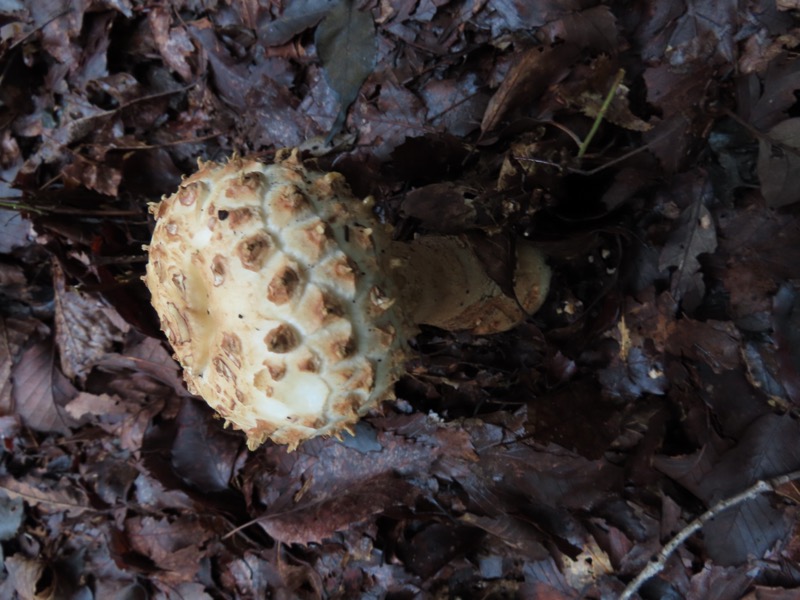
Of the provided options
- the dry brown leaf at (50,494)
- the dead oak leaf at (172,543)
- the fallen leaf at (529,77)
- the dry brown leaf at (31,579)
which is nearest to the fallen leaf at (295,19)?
the fallen leaf at (529,77)

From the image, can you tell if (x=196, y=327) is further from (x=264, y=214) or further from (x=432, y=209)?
(x=432, y=209)

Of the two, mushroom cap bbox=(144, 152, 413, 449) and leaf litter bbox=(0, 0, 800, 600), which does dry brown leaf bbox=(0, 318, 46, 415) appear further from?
mushroom cap bbox=(144, 152, 413, 449)

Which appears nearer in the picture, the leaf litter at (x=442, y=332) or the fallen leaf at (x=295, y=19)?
the leaf litter at (x=442, y=332)

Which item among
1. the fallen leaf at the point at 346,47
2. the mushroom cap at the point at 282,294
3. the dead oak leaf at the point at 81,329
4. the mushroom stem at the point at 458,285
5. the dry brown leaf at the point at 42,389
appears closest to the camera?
the mushroom cap at the point at 282,294

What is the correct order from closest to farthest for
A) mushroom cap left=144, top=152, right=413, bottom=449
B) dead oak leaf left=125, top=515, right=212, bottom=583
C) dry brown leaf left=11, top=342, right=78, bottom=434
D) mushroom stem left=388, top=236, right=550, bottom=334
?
mushroom cap left=144, top=152, right=413, bottom=449 → mushroom stem left=388, top=236, right=550, bottom=334 → dead oak leaf left=125, top=515, right=212, bottom=583 → dry brown leaf left=11, top=342, right=78, bottom=434

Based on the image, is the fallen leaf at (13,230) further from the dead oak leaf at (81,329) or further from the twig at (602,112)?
the twig at (602,112)

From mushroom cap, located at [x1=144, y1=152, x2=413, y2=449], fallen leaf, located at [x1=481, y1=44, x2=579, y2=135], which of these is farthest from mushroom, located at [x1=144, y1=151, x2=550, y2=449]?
fallen leaf, located at [x1=481, y1=44, x2=579, y2=135]

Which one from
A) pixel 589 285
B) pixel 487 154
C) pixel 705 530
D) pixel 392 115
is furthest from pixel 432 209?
pixel 705 530

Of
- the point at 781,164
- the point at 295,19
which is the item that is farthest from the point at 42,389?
the point at 781,164
